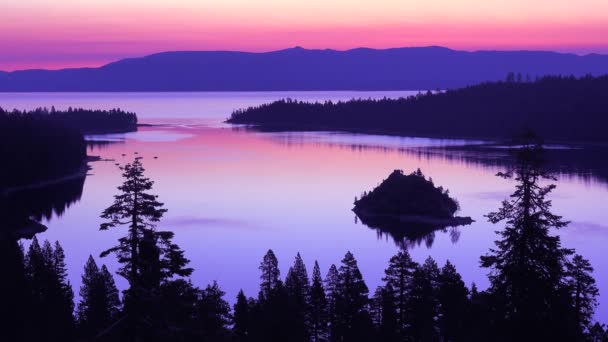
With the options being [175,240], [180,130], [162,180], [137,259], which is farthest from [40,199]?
[180,130]

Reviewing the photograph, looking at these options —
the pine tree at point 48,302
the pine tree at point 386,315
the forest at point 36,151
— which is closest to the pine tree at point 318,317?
the pine tree at point 386,315

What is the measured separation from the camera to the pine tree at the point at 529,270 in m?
11.3

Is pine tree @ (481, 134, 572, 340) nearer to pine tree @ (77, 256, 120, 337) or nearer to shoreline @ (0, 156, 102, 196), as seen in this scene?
pine tree @ (77, 256, 120, 337)

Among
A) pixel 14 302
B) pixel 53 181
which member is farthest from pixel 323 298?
pixel 53 181

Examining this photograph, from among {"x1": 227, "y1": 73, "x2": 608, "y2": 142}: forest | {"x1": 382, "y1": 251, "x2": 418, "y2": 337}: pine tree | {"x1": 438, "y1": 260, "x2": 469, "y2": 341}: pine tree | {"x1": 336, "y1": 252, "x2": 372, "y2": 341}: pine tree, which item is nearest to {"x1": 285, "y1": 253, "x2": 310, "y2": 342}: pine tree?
{"x1": 336, "y1": 252, "x2": 372, "y2": 341}: pine tree

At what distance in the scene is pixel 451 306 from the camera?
78.4 ft

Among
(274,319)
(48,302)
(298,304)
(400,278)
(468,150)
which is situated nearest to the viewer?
(274,319)

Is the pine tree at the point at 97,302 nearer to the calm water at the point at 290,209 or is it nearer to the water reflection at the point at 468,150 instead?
the calm water at the point at 290,209

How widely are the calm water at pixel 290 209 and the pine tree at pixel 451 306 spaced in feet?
34.2

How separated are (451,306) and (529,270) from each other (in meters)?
12.8

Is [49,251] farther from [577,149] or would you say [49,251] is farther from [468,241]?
[577,149]

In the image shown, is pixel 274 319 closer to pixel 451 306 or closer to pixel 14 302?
pixel 451 306

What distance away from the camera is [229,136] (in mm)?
153250

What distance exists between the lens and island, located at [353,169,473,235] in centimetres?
5591
